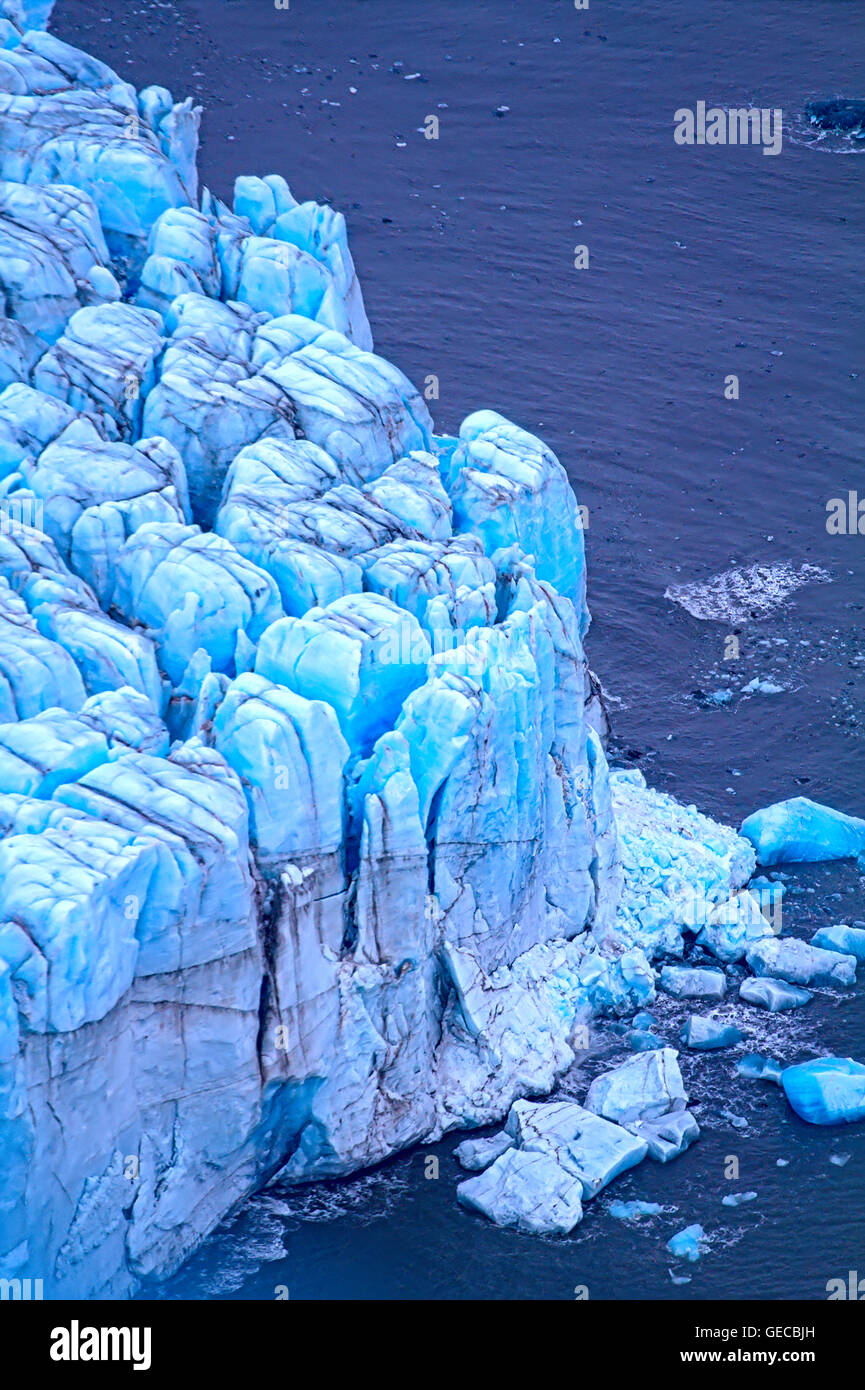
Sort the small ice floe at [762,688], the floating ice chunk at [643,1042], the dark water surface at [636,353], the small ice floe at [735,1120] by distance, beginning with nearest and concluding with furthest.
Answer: the dark water surface at [636,353]
the small ice floe at [735,1120]
the floating ice chunk at [643,1042]
the small ice floe at [762,688]

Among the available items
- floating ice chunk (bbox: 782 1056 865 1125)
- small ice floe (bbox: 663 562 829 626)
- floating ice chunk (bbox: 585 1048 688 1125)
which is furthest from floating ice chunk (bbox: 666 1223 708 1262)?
small ice floe (bbox: 663 562 829 626)

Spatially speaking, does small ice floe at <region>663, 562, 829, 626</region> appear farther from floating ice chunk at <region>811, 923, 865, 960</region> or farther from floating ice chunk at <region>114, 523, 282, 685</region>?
floating ice chunk at <region>114, 523, 282, 685</region>

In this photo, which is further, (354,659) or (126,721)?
(354,659)

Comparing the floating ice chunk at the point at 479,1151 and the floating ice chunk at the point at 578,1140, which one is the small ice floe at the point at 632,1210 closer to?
the floating ice chunk at the point at 578,1140

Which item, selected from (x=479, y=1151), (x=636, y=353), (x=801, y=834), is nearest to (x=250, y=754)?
(x=479, y=1151)

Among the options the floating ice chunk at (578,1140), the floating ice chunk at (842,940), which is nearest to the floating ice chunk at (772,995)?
the floating ice chunk at (842,940)

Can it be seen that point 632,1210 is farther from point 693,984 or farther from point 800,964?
point 800,964
